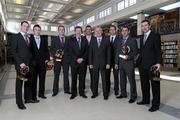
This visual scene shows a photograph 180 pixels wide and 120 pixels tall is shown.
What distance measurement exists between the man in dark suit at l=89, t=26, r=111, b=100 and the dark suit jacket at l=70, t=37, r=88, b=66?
0.16m

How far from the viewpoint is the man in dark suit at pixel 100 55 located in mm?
4508

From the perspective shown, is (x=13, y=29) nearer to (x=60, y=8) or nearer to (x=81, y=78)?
(x=60, y=8)

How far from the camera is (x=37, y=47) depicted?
4.35 m

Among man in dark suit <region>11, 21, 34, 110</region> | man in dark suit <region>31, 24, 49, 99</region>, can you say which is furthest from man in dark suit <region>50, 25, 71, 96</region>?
man in dark suit <region>11, 21, 34, 110</region>

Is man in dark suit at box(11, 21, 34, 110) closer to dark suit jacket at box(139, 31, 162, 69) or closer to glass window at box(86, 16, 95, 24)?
dark suit jacket at box(139, 31, 162, 69)

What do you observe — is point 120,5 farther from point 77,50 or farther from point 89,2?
point 77,50

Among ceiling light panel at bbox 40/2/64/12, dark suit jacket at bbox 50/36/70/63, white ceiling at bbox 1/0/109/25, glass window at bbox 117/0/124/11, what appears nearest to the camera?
dark suit jacket at bbox 50/36/70/63

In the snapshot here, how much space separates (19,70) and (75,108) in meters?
1.19

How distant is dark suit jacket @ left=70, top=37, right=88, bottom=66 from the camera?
15.1 ft

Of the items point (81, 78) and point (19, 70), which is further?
point (81, 78)

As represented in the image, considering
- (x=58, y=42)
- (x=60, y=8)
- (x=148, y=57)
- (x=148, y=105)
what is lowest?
(x=148, y=105)

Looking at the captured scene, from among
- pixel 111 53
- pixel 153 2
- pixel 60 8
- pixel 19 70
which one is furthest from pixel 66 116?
pixel 60 8

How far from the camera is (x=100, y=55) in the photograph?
178 inches

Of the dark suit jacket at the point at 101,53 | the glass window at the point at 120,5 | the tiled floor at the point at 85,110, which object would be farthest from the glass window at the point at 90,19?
the tiled floor at the point at 85,110
